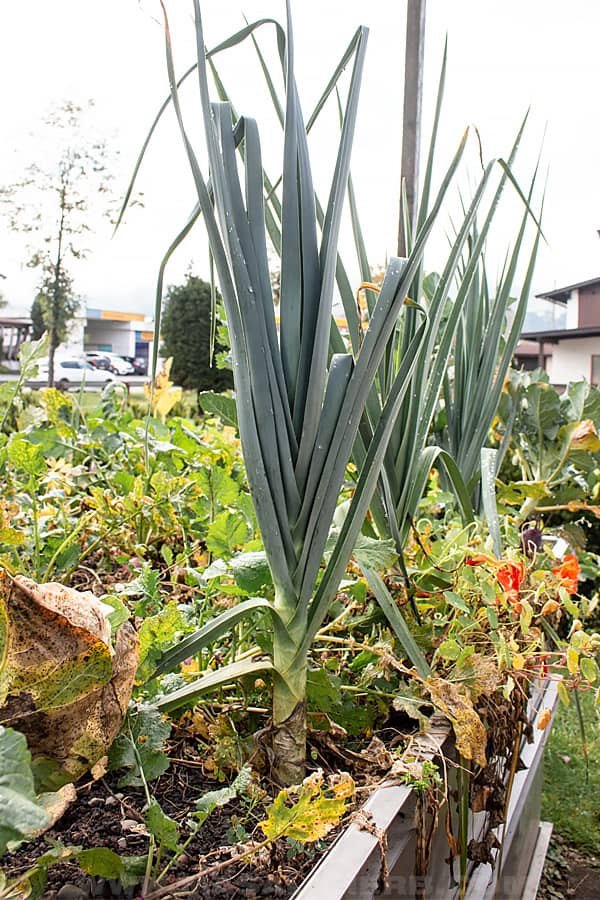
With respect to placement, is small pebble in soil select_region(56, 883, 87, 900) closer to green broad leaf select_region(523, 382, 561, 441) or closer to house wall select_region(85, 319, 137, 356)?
green broad leaf select_region(523, 382, 561, 441)

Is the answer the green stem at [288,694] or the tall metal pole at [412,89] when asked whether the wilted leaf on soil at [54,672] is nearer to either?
the green stem at [288,694]

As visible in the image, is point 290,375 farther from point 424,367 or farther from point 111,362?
point 111,362

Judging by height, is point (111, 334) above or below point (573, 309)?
above

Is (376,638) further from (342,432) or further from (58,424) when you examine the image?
(58,424)

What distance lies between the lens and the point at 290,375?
0.52 metres

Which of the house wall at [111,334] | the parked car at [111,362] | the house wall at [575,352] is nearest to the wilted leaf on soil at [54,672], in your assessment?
the house wall at [575,352]

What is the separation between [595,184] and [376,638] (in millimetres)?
1634

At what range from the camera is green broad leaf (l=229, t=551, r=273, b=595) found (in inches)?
21.3

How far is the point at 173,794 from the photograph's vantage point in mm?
518

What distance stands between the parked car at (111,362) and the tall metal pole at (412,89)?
33.4 feet

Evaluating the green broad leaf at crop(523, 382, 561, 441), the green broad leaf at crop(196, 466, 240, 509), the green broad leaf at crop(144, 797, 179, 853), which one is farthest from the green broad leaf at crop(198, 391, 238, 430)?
the green broad leaf at crop(523, 382, 561, 441)

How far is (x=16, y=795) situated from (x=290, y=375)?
32 centimetres

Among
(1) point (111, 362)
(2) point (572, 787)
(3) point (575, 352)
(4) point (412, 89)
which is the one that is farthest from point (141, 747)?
(1) point (111, 362)

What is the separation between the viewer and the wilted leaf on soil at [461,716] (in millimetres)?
552
